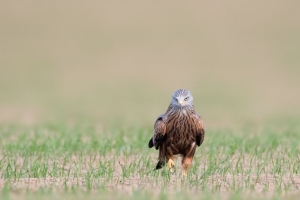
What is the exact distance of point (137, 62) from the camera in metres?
37.7

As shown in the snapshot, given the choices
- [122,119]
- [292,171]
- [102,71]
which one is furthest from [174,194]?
[102,71]

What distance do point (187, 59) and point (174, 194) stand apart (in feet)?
104

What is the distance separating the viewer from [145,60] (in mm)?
38188

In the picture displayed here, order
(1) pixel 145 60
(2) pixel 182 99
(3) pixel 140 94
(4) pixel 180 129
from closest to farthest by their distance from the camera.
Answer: (2) pixel 182 99 → (4) pixel 180 129 → (3) pixel 140 94 → (1) pixel 145 60

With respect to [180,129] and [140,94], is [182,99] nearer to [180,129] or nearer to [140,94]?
[180,129]

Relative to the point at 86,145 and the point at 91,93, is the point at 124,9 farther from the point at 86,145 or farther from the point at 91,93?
the point at 86,145

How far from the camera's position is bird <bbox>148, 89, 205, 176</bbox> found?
9906 millimetres

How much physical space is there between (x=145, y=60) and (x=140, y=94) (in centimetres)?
872

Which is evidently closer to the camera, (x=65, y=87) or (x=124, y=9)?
(x=65, y=87)

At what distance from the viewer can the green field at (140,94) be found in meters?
9.05

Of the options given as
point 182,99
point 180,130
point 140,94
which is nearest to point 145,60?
point 140,94

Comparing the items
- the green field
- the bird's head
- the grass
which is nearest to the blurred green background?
the green field

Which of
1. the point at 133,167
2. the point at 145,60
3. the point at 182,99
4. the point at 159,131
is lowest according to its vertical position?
the point at 133,167

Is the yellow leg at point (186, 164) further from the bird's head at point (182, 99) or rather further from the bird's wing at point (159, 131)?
the bird's head at point (182, 99)
